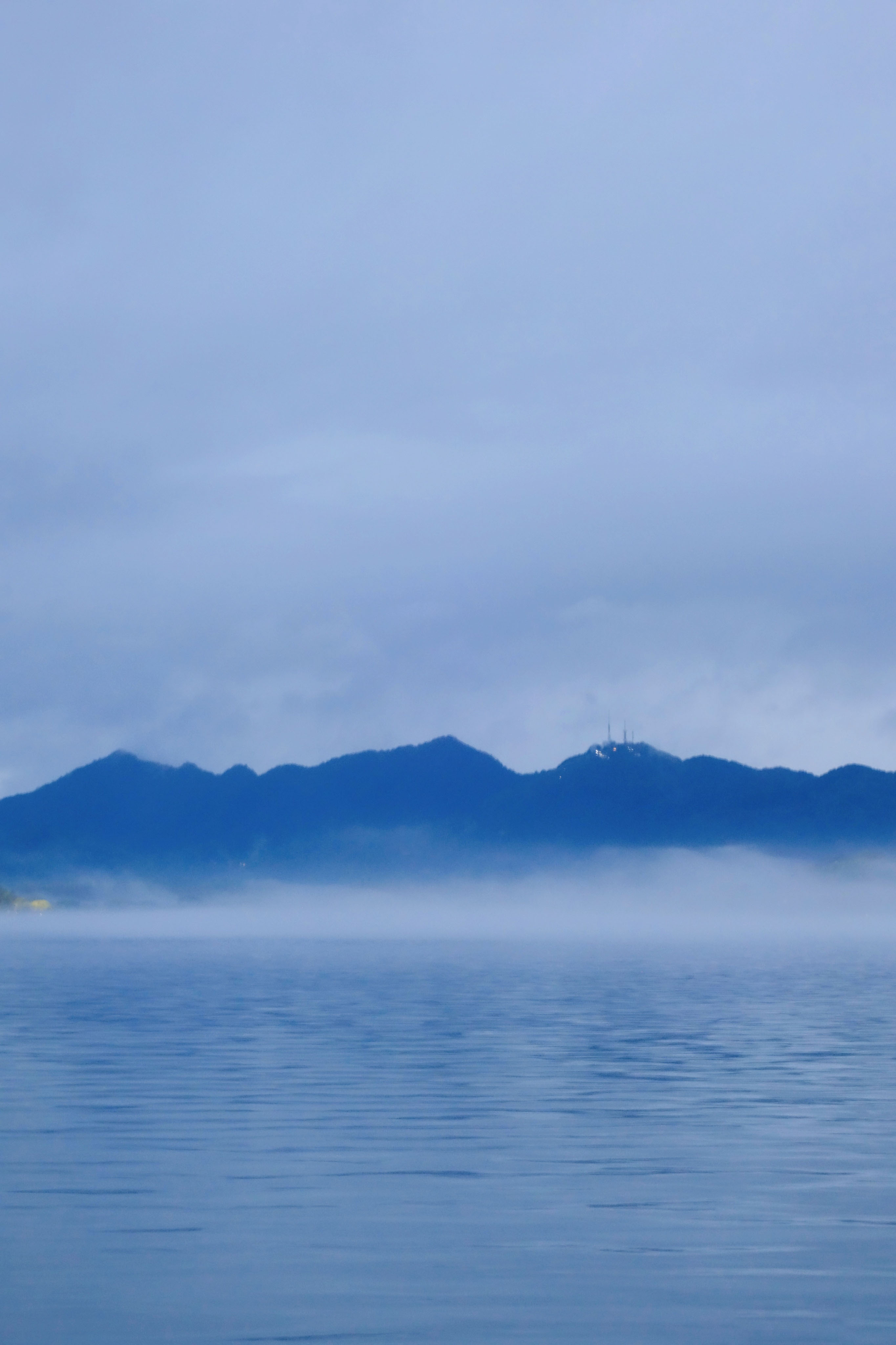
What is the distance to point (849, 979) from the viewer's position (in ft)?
232

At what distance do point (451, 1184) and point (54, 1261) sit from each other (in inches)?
228

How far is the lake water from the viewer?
13.7 m

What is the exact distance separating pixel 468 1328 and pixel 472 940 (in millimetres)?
143890

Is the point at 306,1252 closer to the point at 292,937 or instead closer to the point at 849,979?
the point at 849,979

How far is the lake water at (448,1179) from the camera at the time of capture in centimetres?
1370

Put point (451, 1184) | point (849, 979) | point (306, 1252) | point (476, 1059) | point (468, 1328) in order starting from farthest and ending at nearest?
point (849, 979), point (476, 1059), point (451, 1184), point (306, 1252), point (468, 1328)

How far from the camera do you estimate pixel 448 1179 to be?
65.7ft

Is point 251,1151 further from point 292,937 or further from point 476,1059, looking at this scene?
point 292,937

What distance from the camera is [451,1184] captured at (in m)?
19.6

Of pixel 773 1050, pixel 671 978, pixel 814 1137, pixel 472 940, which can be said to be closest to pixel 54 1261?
pixel 814 1137

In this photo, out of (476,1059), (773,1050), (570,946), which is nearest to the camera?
(476,1059)

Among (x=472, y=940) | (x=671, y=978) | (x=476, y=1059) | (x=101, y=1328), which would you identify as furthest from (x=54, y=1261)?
(x=472, y=940)

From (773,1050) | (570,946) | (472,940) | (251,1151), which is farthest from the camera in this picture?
(472,940)

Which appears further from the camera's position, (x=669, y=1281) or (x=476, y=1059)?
(x=476, y=1059)
